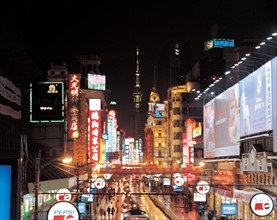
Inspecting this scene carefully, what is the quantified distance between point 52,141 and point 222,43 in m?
85.4

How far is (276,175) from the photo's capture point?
3316cm

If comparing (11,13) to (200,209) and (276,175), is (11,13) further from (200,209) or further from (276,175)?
(200,209)

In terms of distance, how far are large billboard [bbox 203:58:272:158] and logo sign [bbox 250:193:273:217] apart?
10784 millimetres

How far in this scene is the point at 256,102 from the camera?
37125 mm

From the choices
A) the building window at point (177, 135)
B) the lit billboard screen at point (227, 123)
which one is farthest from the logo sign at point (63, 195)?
the building window at point (177, 135)

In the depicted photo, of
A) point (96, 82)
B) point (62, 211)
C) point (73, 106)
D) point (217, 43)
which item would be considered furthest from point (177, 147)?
point (62, 211)

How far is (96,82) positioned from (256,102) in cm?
12749

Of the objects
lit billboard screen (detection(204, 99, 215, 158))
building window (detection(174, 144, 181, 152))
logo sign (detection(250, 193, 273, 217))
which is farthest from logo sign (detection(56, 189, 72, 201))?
building window (detection(174, 144, 181, 152))

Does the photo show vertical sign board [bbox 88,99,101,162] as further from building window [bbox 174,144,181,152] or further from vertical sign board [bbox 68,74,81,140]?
building window [bbox 174,144,181,152]

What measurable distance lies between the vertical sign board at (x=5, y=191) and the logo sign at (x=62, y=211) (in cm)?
896

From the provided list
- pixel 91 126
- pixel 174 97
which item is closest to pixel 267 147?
pixel 91 126

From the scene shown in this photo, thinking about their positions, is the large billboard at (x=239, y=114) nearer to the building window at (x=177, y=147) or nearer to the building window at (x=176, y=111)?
the building window at (x=176, y=111)

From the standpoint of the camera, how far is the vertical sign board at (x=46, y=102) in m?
37.5

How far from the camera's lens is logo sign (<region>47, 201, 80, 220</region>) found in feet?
49.1
